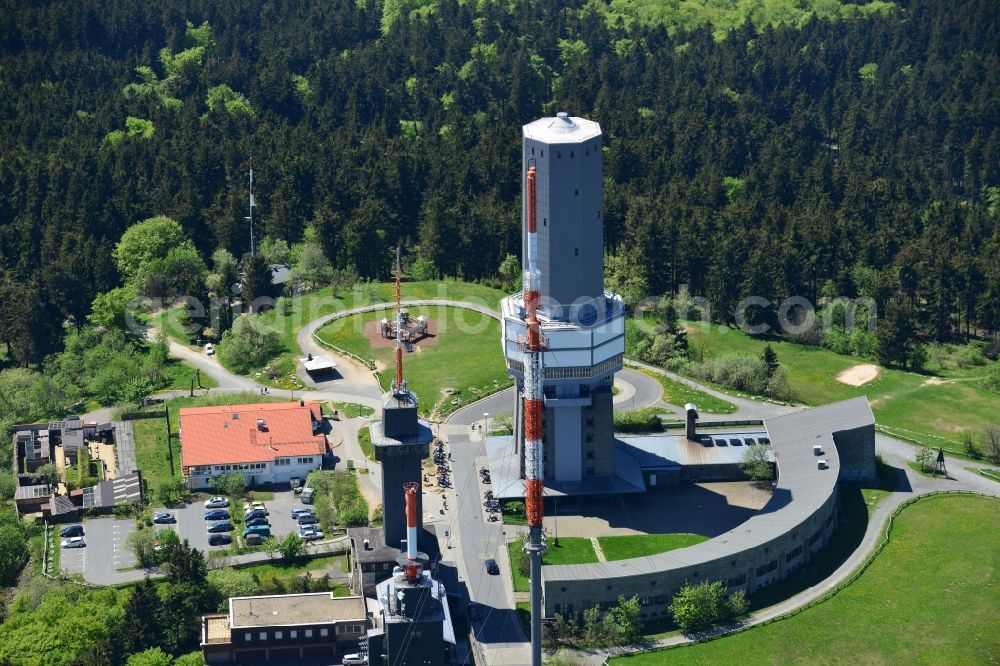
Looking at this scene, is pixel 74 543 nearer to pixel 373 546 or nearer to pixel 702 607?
pixel 373 546

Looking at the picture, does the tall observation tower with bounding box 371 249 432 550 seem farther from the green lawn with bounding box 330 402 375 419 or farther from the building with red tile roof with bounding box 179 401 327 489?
the green lawn with bounding box 330 402 375 419

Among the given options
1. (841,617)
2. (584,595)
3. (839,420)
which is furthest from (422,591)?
(839,420)

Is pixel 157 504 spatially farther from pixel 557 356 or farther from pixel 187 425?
pixel 557 356

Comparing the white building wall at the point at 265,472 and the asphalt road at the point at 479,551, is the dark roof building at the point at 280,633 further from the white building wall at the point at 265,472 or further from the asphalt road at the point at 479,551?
the white building wall at the point at 265,472

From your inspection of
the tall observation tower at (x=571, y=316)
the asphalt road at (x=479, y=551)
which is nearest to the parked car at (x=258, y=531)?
the asphalt road at (x=479, y=551)

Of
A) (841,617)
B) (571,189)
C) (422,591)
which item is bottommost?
(841,617)

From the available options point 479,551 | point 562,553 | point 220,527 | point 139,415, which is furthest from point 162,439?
point 562,553
